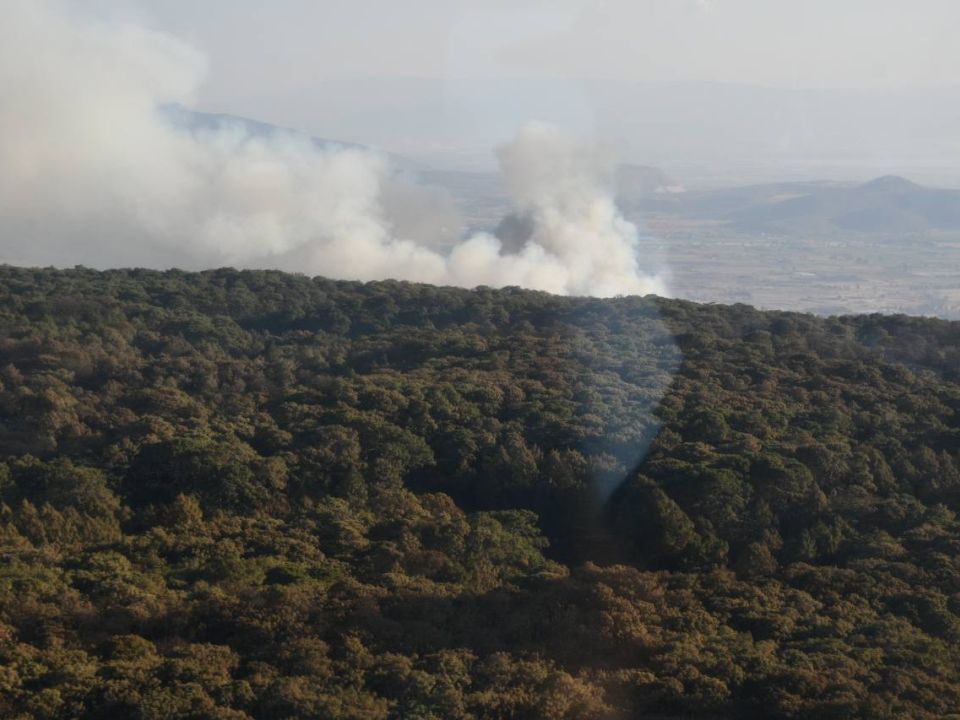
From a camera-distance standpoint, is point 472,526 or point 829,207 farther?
point 829,207

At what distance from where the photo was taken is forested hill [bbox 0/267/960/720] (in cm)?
1312

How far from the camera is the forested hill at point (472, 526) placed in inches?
517

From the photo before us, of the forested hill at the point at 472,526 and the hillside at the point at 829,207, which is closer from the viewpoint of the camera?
the forested hill at the point at 472,526

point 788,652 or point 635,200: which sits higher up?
point 635,200

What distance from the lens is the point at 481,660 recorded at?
13.6m

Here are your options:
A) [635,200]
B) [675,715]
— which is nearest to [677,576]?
[675,715]

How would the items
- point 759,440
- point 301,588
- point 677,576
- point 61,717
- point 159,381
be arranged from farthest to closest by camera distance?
point 159,381
point 759,440
point 677,576
point 301,588
point 61,717

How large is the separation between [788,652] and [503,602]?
3999 mm

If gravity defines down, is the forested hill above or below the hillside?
below

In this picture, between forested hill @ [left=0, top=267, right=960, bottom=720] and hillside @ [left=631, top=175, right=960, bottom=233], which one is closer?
Result: forested hill @ [left=0, top=267, right=960, bottom=720]

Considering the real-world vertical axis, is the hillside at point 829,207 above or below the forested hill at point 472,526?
above

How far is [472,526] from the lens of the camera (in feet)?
61.0

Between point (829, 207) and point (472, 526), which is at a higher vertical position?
point (829, 207)

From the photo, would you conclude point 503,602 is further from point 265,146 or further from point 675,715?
point 265,146
